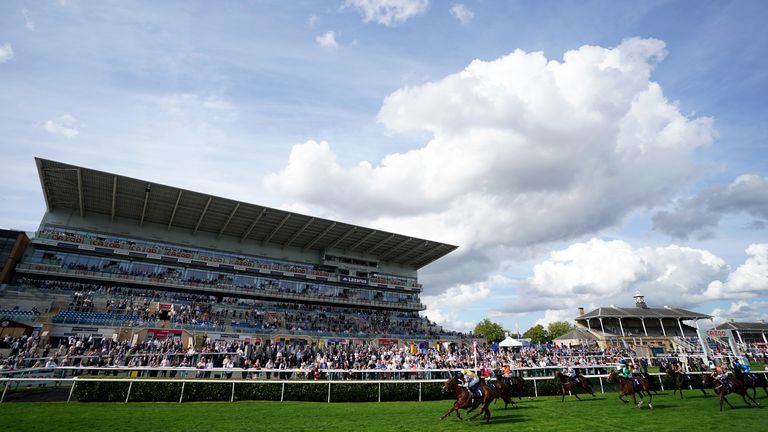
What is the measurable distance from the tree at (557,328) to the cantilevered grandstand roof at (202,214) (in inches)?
1772

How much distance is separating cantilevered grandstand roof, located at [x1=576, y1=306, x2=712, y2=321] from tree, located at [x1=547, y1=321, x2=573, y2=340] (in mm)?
29985

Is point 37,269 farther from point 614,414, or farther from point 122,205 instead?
point 614,414

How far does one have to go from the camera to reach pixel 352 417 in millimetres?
9500

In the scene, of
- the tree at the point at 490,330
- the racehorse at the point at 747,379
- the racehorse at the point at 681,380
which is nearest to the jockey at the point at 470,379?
the racehorse at the point at 747,379

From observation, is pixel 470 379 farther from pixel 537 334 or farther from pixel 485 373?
pixel 537 334

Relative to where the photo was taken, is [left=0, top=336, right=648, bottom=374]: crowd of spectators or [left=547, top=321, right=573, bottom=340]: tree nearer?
[left=0, top=336, right=648, bottom=374]: crowd of spectators

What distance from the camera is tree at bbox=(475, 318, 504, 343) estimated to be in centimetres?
8119

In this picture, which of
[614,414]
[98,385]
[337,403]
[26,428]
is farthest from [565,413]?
[98,385]

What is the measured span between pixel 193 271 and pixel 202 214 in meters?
5.99

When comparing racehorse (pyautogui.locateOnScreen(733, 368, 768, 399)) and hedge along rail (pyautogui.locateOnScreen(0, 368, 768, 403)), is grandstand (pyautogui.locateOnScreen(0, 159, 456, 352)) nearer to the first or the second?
hedge along rail (pyautogui.locateOnScreen(0, 368, 768, 403))

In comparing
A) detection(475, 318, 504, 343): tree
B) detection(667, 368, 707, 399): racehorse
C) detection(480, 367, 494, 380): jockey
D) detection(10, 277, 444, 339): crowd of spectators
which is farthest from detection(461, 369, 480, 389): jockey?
detection(475, 318, 504, 343): tree

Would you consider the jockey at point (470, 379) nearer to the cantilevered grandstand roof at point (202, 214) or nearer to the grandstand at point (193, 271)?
the grandstand at point (193, 271)

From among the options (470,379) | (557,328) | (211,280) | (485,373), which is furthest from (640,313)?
(211,280)

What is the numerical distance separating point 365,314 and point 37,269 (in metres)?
31.1
